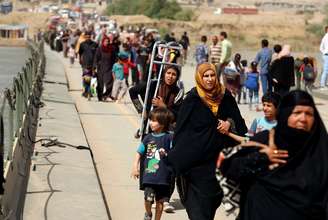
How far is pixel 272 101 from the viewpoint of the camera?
332 inches

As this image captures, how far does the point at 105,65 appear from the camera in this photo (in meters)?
22.5

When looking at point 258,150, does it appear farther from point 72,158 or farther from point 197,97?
point 72,158

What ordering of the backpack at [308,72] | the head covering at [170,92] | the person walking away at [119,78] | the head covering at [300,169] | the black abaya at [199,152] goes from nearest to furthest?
the head covering at [300,169] < the black abaya at [199,152] < the head covering at [170,92] < the person walking away at [119,78] < the backpack at [308,72]

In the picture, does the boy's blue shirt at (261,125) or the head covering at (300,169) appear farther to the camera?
the boy's blue shirt at (261,125)

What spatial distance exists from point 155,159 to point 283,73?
10.4m

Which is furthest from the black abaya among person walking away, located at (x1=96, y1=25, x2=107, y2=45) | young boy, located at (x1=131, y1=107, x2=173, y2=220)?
person walking away, located at (x1=96, y1=25, x2=107, y2=45)

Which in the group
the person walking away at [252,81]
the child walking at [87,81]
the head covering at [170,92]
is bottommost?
the child walking at [87,81]

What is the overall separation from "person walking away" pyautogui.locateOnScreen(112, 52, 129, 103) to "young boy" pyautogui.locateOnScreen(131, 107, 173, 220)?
1274 centimetres

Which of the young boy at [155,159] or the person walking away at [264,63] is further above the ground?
the young boy at [155,159]

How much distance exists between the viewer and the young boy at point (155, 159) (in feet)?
27.8

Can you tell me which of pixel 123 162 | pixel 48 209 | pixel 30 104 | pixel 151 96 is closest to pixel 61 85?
pixel 30 104

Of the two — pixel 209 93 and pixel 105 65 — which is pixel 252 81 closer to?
pixel 105 65

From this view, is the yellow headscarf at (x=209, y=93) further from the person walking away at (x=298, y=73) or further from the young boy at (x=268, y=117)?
the person walking away at (x=298, y=73)

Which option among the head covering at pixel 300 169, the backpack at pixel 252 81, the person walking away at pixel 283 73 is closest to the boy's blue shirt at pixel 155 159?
the head covering at pixel 300 169
